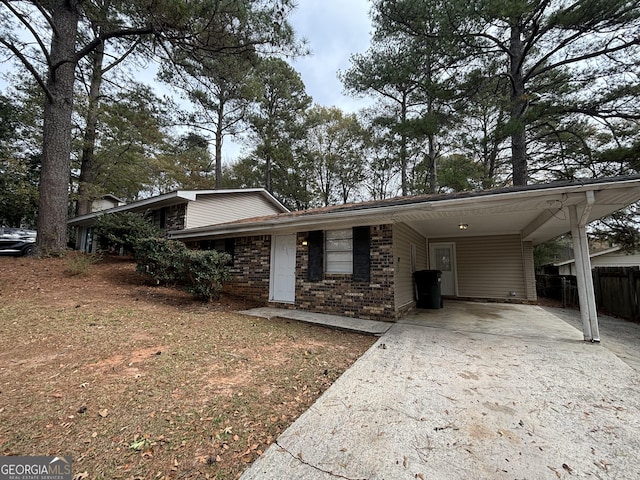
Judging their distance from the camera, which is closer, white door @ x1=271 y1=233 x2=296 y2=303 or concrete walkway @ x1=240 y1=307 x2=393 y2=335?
concrete walkway @ x1=240 y1=307 x2=393 y2=335

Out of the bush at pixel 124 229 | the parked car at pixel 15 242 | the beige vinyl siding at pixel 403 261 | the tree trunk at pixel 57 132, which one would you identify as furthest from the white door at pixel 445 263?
the parked car at pixel 15 242

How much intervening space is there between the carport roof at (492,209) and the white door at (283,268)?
17.0 inches

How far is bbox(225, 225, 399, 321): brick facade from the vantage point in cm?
541

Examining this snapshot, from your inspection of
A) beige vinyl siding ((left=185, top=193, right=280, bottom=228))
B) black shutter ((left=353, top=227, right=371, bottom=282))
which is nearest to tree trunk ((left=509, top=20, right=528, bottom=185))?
black shutter ((left=353, top=227, right=371, bottom=282))

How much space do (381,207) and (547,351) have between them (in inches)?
129

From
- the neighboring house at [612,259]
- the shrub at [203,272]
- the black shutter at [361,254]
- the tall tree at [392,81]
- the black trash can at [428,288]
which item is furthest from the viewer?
the neighboring house at [612,259]

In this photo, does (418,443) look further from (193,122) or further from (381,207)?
(193,122)

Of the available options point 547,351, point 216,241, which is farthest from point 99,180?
point 547,351

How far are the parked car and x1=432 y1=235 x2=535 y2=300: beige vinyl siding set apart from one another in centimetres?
1565

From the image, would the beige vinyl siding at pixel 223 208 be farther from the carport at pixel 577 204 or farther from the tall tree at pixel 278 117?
the carport at pixel 577 204

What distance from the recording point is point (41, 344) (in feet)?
10.7

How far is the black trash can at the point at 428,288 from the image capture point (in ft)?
22.6

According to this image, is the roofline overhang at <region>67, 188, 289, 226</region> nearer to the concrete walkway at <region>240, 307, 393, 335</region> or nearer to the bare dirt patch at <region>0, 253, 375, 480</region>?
the bare dirt patch at <region>0, 253, 375, 480</region>

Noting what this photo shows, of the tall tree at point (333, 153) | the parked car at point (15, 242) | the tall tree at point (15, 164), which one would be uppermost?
the tall tree at point (333, 153)
